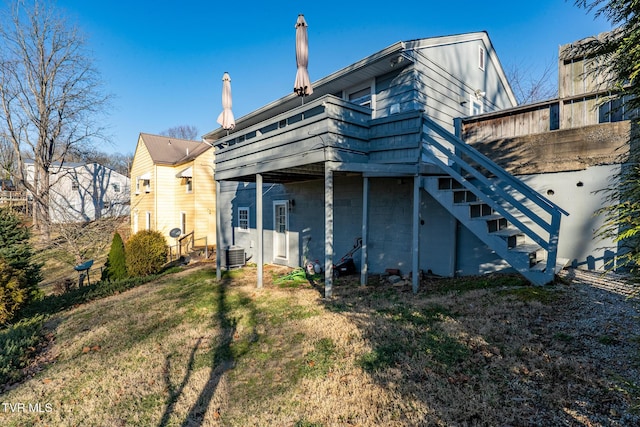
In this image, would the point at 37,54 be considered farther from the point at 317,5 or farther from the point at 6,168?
the point at 317,5

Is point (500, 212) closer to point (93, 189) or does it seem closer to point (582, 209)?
point (582, 209)

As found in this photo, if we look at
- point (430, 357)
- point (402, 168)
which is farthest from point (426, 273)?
point (430, 357)

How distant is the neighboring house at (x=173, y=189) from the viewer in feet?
56.8

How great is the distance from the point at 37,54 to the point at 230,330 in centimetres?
2022

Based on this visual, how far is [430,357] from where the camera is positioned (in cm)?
330

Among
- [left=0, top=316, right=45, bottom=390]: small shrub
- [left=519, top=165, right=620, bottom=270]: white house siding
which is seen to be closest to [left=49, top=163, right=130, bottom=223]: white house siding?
[left=0, top=316, right=45, bottom=390]: small shrub

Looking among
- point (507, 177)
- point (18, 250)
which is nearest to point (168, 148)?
point (18, 250)

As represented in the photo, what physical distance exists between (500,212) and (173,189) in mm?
19377

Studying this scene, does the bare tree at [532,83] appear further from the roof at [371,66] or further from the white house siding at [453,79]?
the roof at [371,66]

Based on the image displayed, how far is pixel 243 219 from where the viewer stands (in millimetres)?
12852

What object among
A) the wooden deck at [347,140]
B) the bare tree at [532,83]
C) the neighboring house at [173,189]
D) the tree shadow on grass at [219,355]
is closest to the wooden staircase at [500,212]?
the wooden deck at [347,140]

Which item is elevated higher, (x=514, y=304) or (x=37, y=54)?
(x=37, y=54)

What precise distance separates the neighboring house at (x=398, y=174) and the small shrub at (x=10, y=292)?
538 cm

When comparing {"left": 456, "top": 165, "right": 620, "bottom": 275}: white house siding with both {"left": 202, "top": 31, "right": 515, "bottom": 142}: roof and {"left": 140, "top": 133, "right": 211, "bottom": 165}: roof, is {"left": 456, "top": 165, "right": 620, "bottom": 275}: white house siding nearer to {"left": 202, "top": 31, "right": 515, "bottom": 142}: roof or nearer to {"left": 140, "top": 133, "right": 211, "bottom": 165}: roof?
{"left": 202, "top": 31, "right": 515, "bottom": 142}: roof
